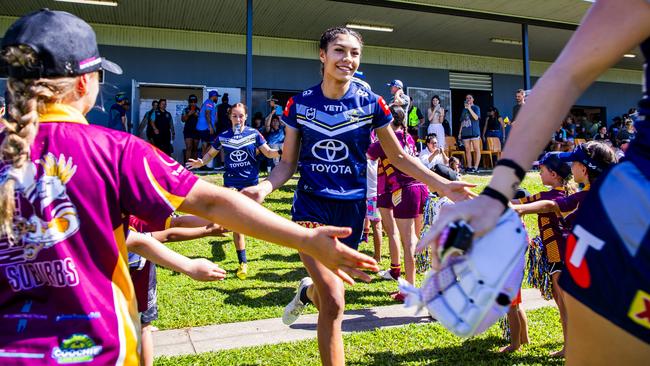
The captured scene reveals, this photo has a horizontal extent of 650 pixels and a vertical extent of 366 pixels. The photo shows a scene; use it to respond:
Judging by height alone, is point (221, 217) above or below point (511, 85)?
below

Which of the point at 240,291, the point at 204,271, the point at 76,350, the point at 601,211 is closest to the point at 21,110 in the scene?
the point at 76,350

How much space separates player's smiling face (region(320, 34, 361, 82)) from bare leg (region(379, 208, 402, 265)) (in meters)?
3.22

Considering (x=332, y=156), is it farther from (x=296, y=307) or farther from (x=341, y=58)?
(x=296, y=307)

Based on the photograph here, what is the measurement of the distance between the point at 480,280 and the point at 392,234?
5.27 metres

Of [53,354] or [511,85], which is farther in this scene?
[511,85]

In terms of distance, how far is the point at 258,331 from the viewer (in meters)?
4.96

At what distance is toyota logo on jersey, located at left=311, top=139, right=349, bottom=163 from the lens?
3.77 meters

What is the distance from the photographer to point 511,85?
23219 millimetres

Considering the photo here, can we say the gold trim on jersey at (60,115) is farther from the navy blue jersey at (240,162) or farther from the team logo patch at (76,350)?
the navy blue jersey at (240,162)

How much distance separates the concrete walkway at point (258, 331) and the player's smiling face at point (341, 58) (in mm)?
2155

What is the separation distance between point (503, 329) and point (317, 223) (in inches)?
84.8

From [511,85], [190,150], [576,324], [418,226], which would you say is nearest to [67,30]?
[576,324]

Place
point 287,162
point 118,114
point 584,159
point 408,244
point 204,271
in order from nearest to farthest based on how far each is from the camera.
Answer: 1. point 204,271
2. point 287,162
3. point 584,159
4. point 408,244
5. point 118,114

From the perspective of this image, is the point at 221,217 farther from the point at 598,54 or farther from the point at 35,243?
the point at 598,54
